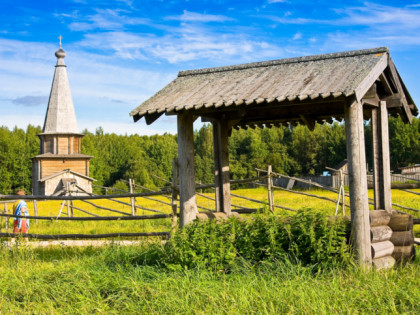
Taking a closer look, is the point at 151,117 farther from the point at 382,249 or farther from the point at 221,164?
the point at 382,249

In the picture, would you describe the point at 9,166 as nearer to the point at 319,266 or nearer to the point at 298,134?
the point at 298,134

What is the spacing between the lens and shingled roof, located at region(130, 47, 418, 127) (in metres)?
6.96

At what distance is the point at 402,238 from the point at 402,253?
0.72 ft

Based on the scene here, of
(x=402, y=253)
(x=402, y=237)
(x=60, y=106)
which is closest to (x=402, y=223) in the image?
(x=402, y=237)

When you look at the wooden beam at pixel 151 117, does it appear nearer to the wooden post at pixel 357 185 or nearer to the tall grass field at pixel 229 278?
the tall grass field at pixel 229 278

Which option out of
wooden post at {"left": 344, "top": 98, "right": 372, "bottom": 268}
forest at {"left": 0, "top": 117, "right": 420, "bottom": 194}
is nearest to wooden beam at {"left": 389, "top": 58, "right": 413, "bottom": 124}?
wooden post at {"left": 344, "top": 98, "right": 372, "bottom": 268}

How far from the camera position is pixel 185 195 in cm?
786

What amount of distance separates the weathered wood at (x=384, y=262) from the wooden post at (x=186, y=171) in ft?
8.88

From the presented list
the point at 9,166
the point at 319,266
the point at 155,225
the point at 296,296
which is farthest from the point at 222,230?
the point at 9,166

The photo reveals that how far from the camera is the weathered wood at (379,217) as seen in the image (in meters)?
7.20

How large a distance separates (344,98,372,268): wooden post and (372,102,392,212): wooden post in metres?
1.02

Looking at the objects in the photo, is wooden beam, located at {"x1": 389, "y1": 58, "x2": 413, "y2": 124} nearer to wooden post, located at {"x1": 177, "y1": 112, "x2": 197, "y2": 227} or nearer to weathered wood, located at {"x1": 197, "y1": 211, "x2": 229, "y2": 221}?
wooden post, located at {"x1": 177, "y1": 112, "x2": 197, "y2": 227}

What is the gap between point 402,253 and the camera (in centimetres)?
746

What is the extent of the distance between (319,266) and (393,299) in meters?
1.22
